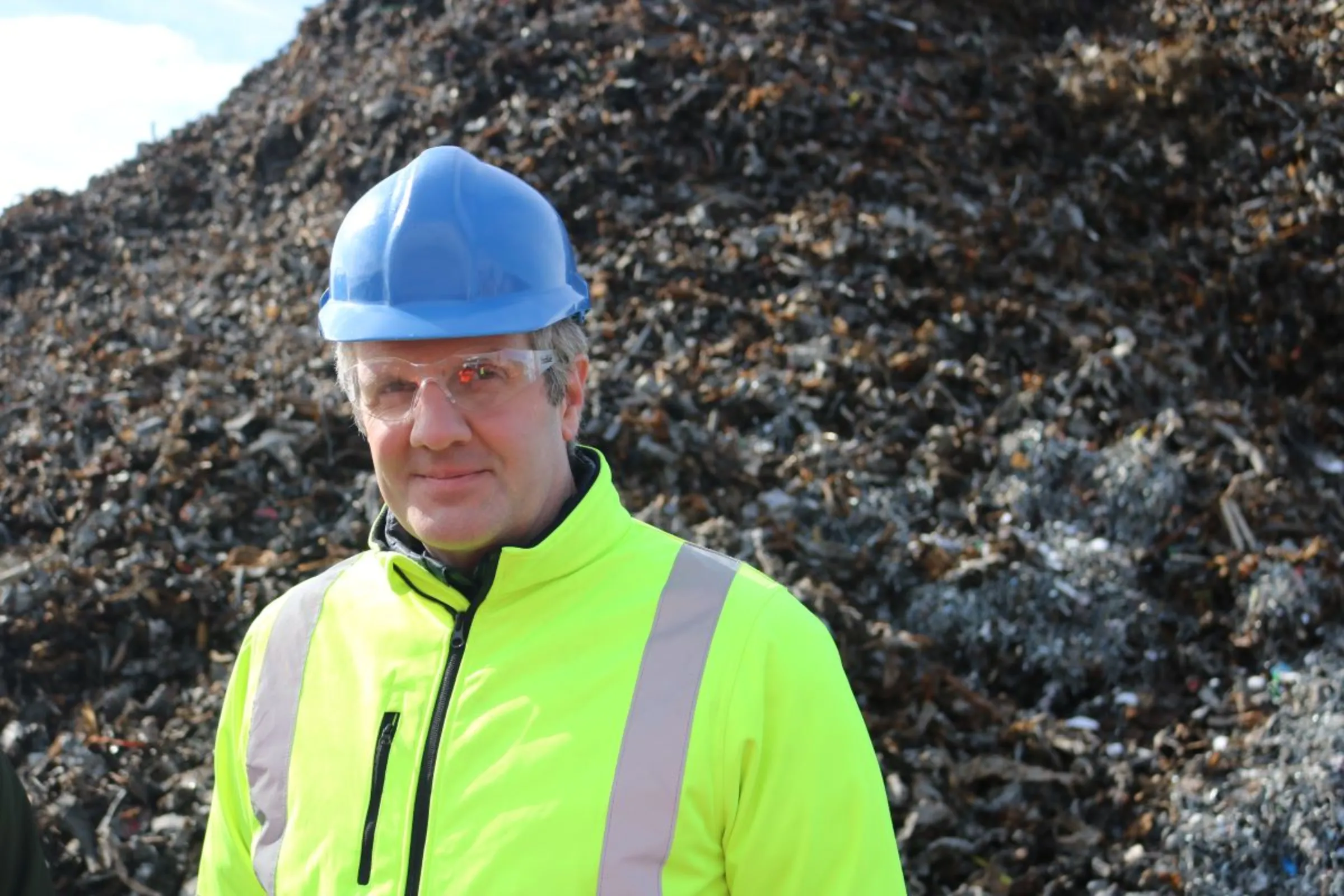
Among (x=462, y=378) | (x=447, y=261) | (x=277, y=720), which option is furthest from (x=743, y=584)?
(x=277, y=720)

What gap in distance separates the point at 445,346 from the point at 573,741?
627 mm

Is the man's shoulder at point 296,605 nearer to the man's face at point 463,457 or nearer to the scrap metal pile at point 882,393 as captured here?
the man's face at point 463,457

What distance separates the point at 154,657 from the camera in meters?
4.28

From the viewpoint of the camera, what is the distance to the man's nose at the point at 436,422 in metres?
1.65

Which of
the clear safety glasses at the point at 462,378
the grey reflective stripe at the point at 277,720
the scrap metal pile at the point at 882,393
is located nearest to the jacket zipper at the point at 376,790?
the grey reflective stripe at the point at 277,720

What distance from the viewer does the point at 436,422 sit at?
165cm

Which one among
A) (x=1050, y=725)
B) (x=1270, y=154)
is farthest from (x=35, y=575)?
(x=1270, y=154)

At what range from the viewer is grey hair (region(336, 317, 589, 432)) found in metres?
1.75

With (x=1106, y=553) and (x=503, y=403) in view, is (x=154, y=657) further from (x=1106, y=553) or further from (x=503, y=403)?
(x=1106, y=553)

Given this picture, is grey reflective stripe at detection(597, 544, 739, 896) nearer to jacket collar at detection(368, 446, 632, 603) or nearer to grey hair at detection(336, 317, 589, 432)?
jacket collar at detection(368, 446, 632, 603)

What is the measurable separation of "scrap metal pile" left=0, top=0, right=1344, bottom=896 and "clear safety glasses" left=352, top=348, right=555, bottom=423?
250 cm

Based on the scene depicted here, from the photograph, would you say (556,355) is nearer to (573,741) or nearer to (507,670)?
(507,670)

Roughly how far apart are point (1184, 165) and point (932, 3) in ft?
7.84

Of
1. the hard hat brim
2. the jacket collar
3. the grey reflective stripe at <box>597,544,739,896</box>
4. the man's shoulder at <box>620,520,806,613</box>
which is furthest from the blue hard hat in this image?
the grey reflective stripe at <box>597,544,739,896</box>
